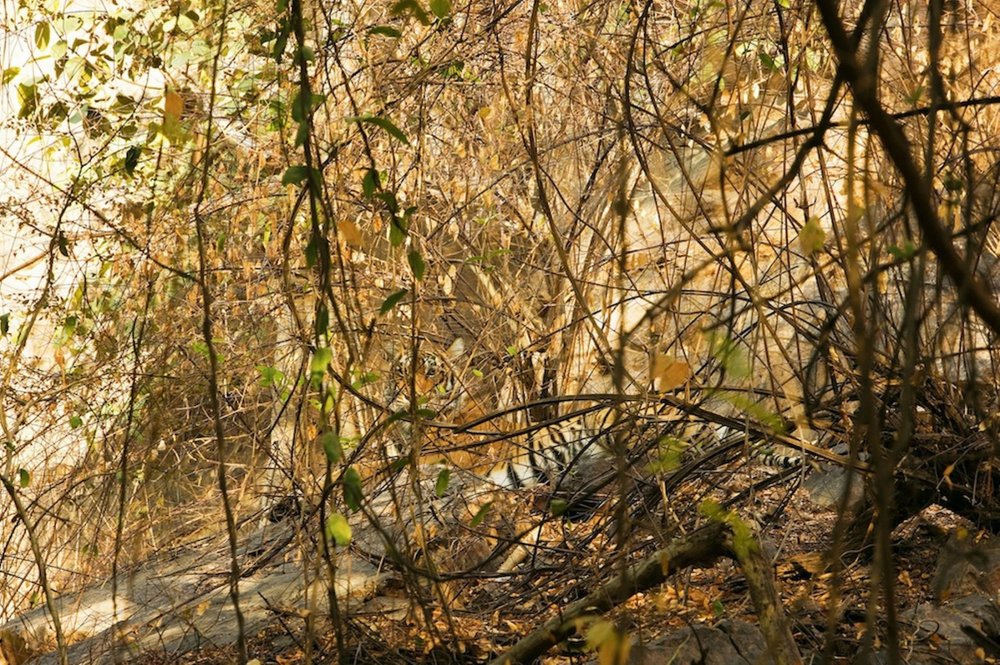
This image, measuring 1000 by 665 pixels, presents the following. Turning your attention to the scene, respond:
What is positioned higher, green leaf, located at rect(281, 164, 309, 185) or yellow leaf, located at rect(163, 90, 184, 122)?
yellow leaf, located at rect(163, 90, 184, 122)

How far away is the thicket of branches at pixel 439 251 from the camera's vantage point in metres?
3.10

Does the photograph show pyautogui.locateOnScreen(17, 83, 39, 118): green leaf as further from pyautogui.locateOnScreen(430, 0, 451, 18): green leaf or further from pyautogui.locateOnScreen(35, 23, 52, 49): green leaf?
pyautogui.locateOnScreen(430, 0, 451, 18): green leaf

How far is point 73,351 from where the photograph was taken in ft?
16.1

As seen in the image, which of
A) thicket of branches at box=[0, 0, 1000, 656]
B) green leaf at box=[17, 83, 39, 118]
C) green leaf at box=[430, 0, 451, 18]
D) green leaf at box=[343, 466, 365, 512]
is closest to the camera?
green leaf at box=[343, 466, 365, 512]

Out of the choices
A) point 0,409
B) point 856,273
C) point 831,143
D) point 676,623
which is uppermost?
point 831,143

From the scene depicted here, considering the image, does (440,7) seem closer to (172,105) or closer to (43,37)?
(172,105)

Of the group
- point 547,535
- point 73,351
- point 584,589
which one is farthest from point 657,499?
point 73,351

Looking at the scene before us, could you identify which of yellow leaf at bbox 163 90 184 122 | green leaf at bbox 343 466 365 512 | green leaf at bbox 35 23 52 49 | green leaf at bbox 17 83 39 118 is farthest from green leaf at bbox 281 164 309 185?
green leaf at bbox 17 83 39 118

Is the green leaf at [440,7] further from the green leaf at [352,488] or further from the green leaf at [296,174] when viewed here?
the green leaf at [352,488]

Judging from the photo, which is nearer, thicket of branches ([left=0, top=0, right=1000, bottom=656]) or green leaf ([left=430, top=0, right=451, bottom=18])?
green leaf ([left=430, top=0, right=451, bottom=18])

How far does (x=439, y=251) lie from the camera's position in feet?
16.8

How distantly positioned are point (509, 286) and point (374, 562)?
73.3 inches

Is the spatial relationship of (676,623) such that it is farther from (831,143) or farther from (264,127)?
(831,143)

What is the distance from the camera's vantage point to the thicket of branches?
10.2ft
